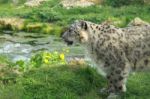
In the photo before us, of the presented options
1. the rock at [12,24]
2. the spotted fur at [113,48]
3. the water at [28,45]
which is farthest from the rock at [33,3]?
the spotted fur at [113,48]

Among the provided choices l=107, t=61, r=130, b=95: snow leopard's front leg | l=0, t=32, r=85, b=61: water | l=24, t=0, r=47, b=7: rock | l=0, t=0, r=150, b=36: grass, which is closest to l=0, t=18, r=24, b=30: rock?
l=0, t=0, r=150, b=36: grass

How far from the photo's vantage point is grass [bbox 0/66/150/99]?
1025cm

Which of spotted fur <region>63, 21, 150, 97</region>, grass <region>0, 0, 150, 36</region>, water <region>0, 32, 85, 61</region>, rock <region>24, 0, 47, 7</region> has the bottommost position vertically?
rock <region>24, 0, 47, 7</region>

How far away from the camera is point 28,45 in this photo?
25.7 m

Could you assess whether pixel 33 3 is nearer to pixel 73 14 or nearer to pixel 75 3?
pixel 75 3

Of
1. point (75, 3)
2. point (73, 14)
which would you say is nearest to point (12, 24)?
point (73, 14)

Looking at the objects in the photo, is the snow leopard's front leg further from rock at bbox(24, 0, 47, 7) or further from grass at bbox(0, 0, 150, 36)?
rock at bbox(24, 0, 47, 7)

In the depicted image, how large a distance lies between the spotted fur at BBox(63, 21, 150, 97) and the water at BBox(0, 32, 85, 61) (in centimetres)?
1095

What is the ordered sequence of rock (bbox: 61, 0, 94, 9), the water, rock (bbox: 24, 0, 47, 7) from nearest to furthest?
the water
rock (bbox: 61, 0, 94, 9)
rock (bbox: 24, 0, 47, 7)

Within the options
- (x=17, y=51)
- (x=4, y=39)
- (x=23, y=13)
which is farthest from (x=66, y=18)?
(x=17, y=51)

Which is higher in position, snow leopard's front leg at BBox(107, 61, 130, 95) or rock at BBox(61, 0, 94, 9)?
snow leopard's front leg at BBox(107, 61, 130, 95)

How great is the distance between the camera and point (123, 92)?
35.4 ft

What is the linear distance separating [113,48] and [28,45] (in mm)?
15416

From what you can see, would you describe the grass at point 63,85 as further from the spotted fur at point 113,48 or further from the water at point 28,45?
the water at point 28,45
